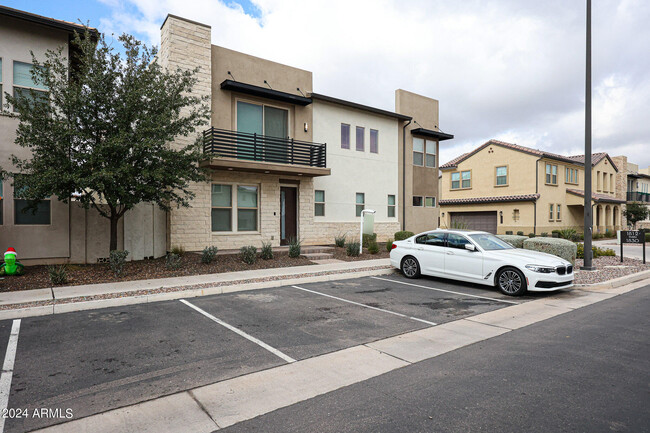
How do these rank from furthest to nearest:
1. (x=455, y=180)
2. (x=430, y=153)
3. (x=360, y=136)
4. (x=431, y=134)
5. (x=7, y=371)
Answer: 1. (x=455, y=180)
2. (x=430, y=153)
3. (x=431, y=134)
4. (x=360, y=136)
5. (x=7, y=371)

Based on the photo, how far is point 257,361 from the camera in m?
4.94

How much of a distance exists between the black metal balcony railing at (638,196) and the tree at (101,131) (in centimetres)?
5130

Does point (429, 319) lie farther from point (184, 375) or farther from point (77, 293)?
point (77, 293)

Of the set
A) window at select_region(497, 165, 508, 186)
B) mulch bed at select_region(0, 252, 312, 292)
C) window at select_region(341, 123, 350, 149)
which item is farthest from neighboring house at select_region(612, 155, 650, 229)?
mulch bed at select_region(0, 252, 312, 292)

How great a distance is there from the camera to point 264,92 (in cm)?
1573

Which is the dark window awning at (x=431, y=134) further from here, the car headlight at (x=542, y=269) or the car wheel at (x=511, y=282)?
the car headlight at (x=542, y=269)

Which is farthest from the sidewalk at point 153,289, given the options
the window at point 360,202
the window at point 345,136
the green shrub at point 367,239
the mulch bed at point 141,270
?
the window at point 345,136

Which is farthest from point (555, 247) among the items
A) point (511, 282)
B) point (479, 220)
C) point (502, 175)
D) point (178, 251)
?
point (479, 220)

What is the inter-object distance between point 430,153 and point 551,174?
15539 mm

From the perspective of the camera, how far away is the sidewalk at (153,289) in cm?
746

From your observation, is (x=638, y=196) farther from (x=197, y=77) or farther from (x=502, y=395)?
(x=502, y=395)

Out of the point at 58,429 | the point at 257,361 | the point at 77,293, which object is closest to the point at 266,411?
the point at 257,361

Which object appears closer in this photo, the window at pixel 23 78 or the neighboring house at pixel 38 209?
the neighboring house at pixel 38 209

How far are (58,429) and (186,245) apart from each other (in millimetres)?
11506
